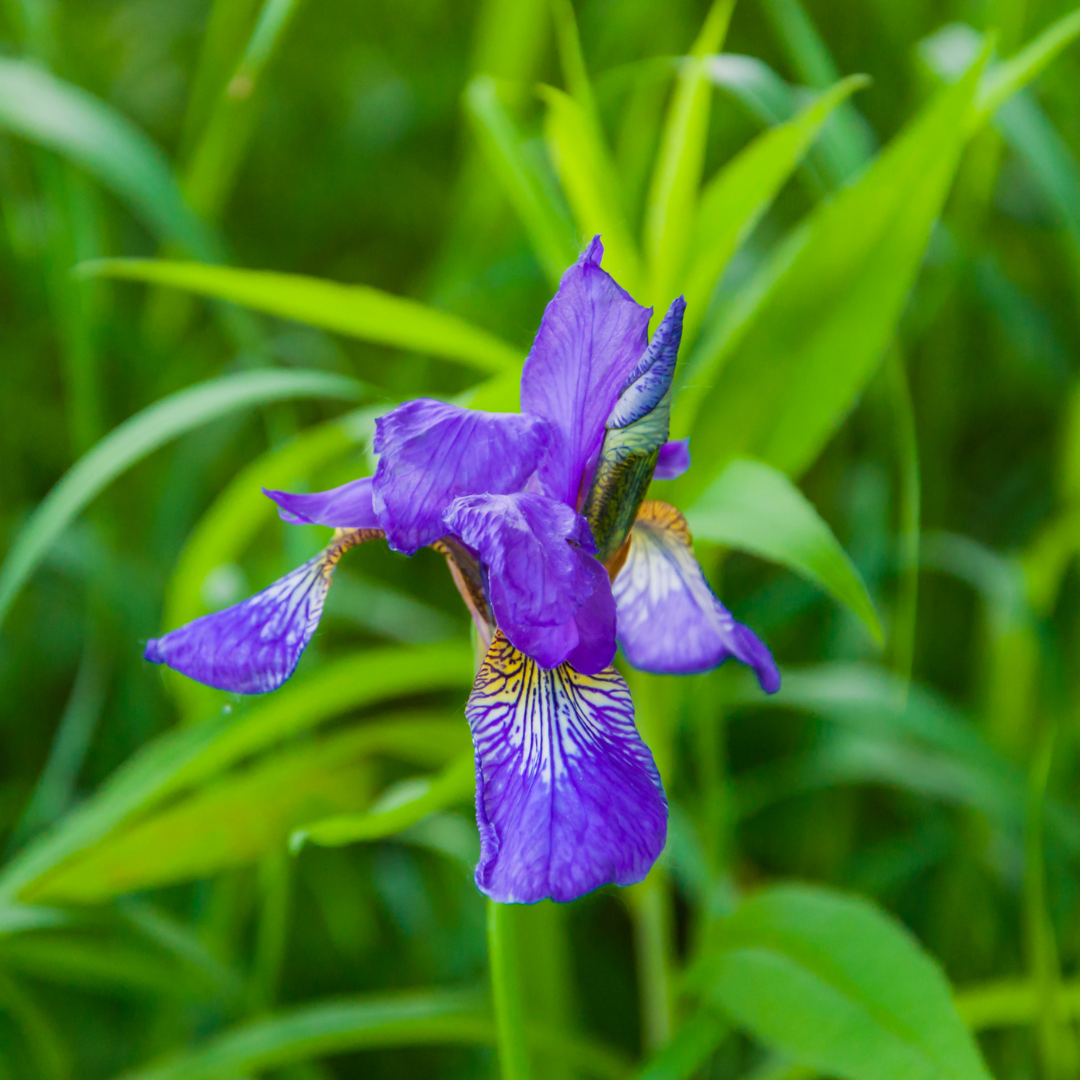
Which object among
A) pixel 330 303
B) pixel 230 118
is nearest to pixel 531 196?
pixel 330 303

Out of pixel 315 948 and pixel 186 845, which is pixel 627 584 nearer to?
pixel 186 845

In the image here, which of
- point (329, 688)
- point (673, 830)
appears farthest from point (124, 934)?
point (673, 830)

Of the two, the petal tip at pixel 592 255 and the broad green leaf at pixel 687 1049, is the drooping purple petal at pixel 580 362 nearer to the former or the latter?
the petal tip at pixel 592 255

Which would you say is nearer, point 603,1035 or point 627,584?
point 627,584

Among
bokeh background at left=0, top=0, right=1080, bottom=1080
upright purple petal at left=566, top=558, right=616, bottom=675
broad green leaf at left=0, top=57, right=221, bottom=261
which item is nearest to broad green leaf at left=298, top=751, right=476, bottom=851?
bokeh background at left=0, top=0, right=1080, bottom=1080

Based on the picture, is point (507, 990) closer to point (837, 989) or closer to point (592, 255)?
point (837, 989)

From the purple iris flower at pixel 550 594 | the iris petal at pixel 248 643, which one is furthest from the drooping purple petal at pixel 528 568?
the iris petal at pixel 248 643
